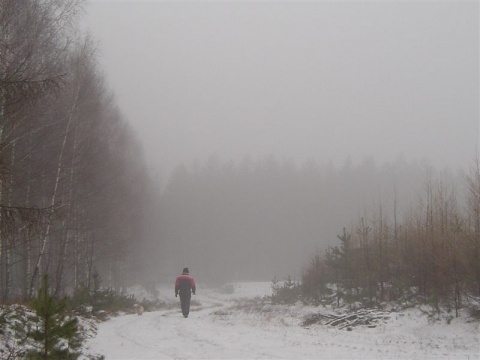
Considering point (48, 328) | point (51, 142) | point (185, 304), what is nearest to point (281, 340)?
point (48, 328)

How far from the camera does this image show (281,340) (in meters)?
9.98

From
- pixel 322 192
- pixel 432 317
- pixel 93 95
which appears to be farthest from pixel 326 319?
pixel 322 192

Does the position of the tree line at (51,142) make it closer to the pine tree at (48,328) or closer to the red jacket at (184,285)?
the pine tree at (48,328)

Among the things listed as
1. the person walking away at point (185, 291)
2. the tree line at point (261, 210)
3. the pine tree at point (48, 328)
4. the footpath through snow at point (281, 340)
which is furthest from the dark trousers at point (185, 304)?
the tree line at point (261, 210)

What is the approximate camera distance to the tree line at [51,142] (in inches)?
275

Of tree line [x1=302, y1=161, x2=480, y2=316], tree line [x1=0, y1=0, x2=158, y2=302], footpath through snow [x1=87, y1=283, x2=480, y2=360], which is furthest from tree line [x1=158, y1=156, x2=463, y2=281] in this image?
footpath through snow [x1=87, y1=283, x2=480, y2=360]

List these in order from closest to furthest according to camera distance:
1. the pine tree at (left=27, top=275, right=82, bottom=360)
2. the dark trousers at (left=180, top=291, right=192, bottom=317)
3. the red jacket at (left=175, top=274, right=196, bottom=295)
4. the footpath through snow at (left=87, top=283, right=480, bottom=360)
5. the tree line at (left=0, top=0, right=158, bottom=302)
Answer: the pine tree at (left=27, top=275, right=82, bottom=360)
the tree line at (left=0, top=0, right=158, bottom=302)
the footpath through snow at (left=87, top=283, right=480, bottom=360)
the dark trousers at (left=180, top=291, right=192, bottom=317)
the red jacket at (left=175, top=274, right=196, bottom=295)

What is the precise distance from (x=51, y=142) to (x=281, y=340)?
1045 centimetres

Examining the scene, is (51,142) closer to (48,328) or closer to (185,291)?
(185,291)

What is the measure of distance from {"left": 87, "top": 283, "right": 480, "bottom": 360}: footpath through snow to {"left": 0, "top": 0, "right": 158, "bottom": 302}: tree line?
2974 millimetres

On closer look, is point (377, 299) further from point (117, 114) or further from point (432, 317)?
point (117, 114)

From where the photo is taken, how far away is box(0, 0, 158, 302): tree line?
6996 mm

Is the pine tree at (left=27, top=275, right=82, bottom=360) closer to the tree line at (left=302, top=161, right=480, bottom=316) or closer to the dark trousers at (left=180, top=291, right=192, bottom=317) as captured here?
the dark trousers at (left=180, top=291, right=192, bottom=317)

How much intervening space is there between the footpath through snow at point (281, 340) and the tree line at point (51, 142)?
297 centimetres
